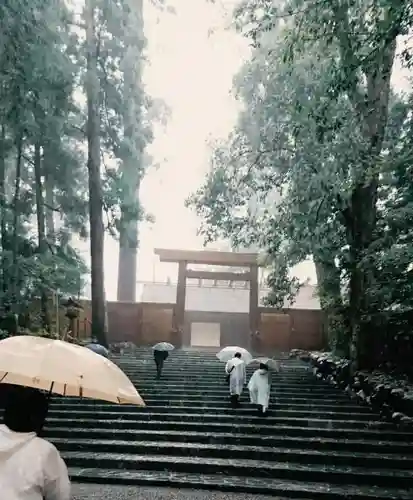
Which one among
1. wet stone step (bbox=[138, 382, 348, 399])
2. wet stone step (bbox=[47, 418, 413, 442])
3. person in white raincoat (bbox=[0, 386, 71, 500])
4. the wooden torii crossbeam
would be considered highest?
the wooden torii crossbeam

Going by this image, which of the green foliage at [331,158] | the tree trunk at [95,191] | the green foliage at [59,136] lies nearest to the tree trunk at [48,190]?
the green foliage at [59,136]

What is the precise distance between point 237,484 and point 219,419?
241 centimetres

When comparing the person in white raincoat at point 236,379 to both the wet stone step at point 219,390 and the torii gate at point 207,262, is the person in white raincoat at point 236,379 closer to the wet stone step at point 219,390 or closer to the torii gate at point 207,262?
the wet stone step at point 219,390

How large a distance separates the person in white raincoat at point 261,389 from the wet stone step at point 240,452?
133 centimetres

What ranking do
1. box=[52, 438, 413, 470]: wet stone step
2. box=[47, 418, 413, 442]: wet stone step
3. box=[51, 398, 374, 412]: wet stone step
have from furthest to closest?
box=[51, 398, 374, 412]: wet stone step
box=[47, 418, 413, 442]: wet stone step
box=[52, 438, 413, 470]: wet stone step

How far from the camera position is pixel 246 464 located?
237 inches

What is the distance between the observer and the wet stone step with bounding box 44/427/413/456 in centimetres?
662

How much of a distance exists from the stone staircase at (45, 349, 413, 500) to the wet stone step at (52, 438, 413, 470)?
0.01 metres

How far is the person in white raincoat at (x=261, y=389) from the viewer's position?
7.97m

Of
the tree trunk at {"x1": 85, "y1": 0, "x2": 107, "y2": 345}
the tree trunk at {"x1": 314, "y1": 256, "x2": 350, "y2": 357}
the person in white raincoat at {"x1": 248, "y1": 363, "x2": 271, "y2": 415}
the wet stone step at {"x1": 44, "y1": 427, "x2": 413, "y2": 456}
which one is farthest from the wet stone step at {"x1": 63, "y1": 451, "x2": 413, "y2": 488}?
the tree trunk at {"x1": 85, "y1": 0, "x2": 107, "y2": 345}

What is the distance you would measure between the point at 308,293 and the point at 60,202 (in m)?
12.5

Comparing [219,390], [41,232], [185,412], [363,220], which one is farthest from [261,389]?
[41,232]

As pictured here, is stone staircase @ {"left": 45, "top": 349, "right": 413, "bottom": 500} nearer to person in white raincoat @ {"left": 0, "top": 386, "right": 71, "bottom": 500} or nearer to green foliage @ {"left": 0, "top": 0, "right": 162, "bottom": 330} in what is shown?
person in white raincoat @ {"left": 0, "top": 386, "right": 71, "bottom": 500}

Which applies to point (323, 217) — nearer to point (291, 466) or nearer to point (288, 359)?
point (291, 466)
